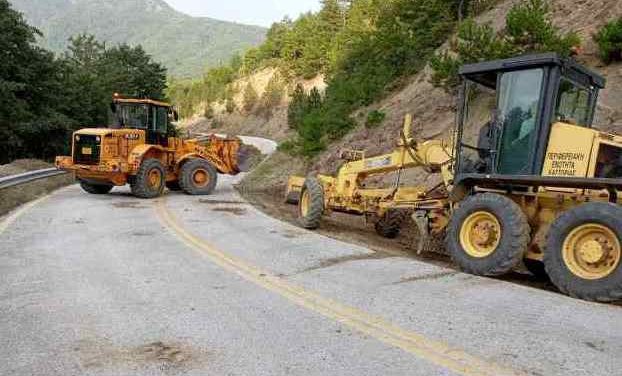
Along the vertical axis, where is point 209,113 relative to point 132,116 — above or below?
above

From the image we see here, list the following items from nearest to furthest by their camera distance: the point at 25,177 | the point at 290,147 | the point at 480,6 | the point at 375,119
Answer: the point at 25,177, the point at 375,119, the point at 480,6, the point at 290,147

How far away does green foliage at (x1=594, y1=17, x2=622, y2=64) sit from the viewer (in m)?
13.4

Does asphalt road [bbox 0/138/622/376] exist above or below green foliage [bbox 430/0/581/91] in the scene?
below

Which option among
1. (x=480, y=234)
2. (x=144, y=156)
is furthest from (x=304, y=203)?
(x=144, y=156)

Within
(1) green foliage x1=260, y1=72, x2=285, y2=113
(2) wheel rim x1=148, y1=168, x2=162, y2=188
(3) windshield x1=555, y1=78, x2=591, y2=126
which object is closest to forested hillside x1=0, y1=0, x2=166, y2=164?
(2) wheel rim x1=148, y1=168, x2=162, y2=188

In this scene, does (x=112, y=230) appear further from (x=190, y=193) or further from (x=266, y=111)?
(x=266, y=111)

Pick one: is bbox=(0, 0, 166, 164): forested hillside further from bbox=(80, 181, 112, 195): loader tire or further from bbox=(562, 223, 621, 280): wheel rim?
bbox=(562, 223, 621, 280): wheel rim

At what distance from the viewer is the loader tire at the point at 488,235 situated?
6.97m

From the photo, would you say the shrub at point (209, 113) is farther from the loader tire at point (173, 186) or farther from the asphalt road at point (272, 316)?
the asphalt road at point (272, 316)

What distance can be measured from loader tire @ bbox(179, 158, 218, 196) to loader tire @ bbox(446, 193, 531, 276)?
35.6 feet

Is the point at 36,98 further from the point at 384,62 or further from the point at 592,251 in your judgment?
the point at 592,251

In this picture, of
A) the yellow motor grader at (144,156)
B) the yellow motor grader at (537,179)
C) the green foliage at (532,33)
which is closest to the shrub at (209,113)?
the yellow motor grader at (144,156)

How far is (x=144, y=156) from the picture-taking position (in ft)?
53.0

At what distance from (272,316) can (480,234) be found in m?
3.60
